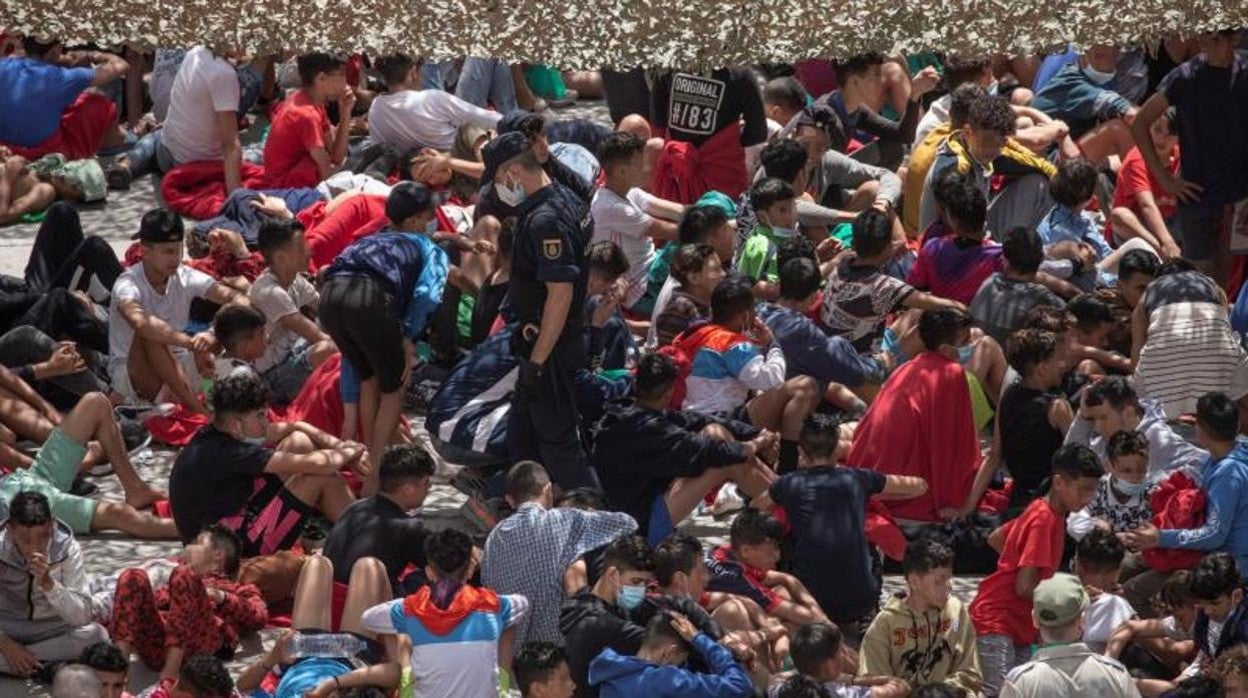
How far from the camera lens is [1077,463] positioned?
411 inches

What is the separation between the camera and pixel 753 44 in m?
Answer: 7.21

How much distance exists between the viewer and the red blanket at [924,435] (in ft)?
36.9

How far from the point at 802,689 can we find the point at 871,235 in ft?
11.3

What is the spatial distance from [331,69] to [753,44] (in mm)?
7146

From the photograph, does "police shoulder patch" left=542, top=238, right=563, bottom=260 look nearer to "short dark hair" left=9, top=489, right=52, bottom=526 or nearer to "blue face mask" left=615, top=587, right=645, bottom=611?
"blue face mask" left=615, top=587, right=645, bottom=611

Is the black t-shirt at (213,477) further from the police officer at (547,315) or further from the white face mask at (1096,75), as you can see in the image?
the white face mask at (1096,75)

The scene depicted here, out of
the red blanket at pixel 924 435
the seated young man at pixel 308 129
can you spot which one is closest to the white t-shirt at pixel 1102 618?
the red blanket at pixel 924 435

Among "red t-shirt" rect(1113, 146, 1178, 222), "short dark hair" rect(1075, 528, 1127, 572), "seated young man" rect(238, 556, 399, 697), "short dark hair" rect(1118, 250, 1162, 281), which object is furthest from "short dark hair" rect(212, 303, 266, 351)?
"red t-shirt" rect(1113, 146, 1178, 222)

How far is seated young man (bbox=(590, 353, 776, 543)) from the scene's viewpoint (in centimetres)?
1102

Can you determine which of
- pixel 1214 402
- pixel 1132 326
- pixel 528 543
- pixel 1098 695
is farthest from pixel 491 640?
pixel 1132 326

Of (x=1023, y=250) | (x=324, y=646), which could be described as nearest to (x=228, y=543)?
(x=324, y=646)

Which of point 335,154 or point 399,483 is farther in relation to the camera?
point 335,154

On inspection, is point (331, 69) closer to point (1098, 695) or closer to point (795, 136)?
point (795, 136)

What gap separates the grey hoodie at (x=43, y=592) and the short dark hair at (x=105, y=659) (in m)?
0.54
